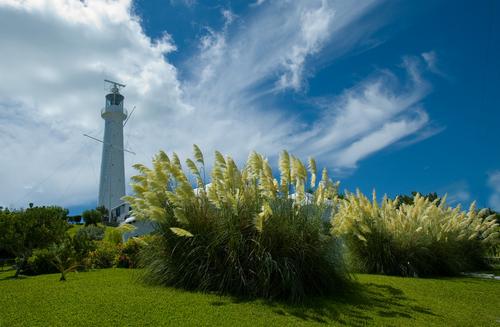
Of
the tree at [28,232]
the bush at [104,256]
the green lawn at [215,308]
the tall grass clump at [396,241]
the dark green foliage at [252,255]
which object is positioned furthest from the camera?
the bush at [104,256]

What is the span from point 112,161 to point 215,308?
37331mm

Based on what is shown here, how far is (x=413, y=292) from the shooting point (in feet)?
18.8

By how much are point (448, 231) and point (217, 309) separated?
7075mm

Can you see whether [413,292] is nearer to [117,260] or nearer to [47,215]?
[117,260]

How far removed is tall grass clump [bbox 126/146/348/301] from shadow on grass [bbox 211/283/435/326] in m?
0.20

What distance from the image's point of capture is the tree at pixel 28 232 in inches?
355

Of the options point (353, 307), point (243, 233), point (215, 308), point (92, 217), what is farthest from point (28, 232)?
point (92, 217)

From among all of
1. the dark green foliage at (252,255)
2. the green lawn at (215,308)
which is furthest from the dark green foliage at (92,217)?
the dark green foliage at (252,255)

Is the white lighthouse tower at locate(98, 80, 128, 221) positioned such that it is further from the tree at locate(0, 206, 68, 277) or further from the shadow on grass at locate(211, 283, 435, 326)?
the shadow on grass at locate(211, 283, 435, 326)

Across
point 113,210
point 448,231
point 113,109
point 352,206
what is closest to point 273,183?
point 352,206

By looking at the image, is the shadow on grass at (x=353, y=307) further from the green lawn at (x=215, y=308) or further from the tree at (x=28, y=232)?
the tree at (x=28, y=232)

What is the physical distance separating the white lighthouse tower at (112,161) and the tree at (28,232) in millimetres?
27493

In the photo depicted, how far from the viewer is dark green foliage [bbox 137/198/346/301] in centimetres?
470

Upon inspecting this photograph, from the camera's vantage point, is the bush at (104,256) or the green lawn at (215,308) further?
the bush at (104,256)
